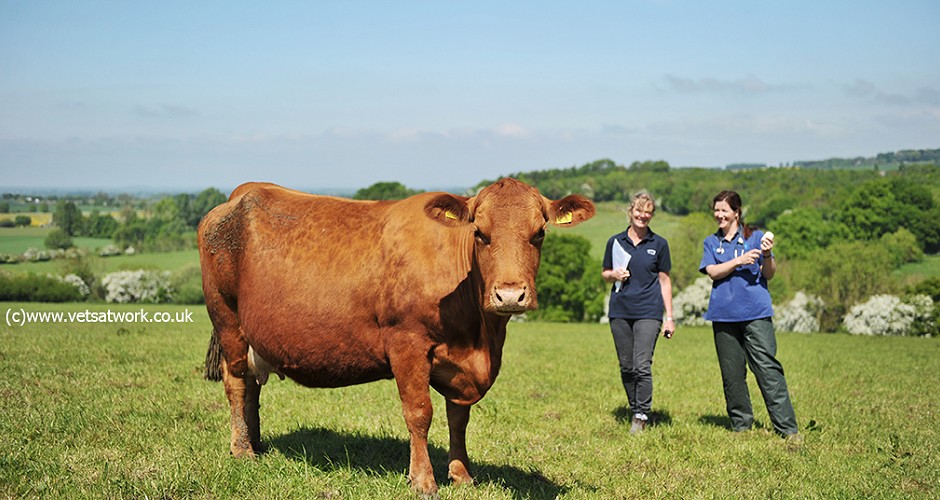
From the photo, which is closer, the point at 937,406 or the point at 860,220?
the point at 937,406

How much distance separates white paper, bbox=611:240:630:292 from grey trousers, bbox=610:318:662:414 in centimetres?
45

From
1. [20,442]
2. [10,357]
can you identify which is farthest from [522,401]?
[10,357]

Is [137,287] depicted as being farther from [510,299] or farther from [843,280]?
[510,299]

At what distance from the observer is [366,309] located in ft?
19.7

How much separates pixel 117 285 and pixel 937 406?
2437 inches

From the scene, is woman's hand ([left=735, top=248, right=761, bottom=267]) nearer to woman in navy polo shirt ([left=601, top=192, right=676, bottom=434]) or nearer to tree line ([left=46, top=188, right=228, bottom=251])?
woman in navy polo shirt ([left=601, top=192, right=676, bottom=434])

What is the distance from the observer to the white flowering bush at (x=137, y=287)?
200 feet

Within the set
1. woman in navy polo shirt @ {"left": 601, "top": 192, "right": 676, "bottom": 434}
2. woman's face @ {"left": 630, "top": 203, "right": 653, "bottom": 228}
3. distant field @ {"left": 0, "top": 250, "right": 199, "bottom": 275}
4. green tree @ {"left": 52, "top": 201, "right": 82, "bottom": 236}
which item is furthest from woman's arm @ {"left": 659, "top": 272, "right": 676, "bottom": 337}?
green tree @ {"left": 52, "top": 201, "right": 82, "bottom": 236}

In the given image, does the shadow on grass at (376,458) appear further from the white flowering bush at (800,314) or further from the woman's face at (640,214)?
the white flowering bush at (800,314)

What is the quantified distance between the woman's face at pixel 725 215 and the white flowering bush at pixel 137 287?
2333 inches

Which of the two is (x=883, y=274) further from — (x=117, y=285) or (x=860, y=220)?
(x=117, y=285)

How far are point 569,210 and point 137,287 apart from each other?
209 ft

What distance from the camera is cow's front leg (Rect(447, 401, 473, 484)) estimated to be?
20.7ft

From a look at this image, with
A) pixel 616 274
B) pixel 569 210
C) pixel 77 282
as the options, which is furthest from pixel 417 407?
pixel 77 282
